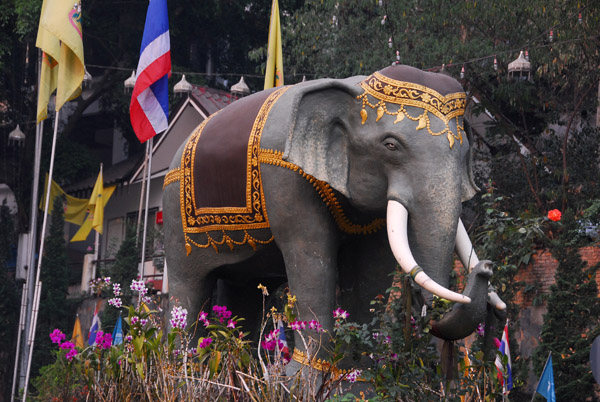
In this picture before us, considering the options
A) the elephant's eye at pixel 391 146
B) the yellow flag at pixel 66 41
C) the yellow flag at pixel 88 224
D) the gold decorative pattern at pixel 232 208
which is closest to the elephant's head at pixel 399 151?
the elephant's eye at pixel 391 146

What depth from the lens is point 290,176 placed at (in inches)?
277

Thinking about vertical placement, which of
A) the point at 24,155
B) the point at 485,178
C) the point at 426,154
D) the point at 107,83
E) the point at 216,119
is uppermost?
the point at 107,83

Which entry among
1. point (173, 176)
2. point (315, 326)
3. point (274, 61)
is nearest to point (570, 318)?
point (274, 61)

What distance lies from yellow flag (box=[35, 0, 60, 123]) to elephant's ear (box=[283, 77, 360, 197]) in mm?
7767

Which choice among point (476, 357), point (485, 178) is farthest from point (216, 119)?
point (485, 178)

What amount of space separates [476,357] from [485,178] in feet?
39.8

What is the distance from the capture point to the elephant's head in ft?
21.6

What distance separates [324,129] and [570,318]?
7.14 meters

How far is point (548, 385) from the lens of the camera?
1034 centimetres

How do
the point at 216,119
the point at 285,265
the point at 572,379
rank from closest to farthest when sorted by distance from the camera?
the point at 285,265, the point at 216,119, the point at 572,379

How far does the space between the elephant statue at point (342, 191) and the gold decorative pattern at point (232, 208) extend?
11 millimetres

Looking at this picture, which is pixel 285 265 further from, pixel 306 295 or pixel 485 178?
pixel 485 178

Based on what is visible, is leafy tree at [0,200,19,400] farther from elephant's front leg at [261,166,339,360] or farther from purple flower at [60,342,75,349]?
elephant's front leg at [261,166,339,360]

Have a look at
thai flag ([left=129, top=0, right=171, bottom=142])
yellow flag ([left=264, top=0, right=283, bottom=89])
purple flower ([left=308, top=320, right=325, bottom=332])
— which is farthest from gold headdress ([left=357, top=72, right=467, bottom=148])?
yellow flag ([left=264, top=0, right=283, bottom=89])
